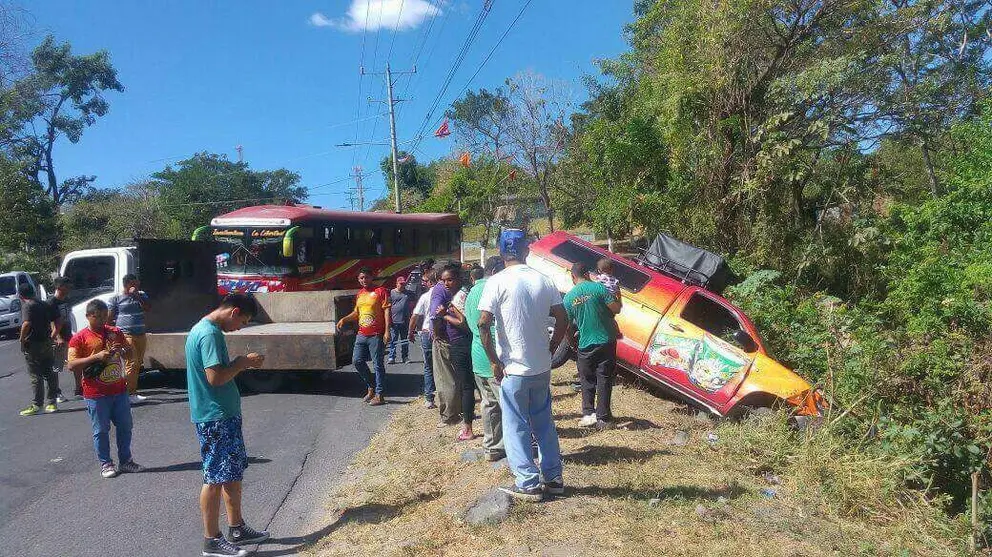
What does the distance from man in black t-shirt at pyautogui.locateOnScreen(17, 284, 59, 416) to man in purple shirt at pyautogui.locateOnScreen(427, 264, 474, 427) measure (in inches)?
207

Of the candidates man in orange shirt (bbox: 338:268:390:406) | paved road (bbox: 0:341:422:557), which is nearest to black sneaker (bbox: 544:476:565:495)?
paved road (bbox: 0:341:422:557)

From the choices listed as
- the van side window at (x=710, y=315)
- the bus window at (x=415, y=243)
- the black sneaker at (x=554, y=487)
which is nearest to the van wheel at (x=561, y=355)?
the van side window at (x=710, y=315)

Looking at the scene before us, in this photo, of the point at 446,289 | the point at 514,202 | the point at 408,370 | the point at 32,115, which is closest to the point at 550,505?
the point at 446,289

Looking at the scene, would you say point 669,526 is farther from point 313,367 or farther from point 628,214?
point 628,214

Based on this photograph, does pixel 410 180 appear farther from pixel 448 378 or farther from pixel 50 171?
pixel 448 378

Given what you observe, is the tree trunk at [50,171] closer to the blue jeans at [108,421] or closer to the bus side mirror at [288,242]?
the bus side mirror at [288,242]

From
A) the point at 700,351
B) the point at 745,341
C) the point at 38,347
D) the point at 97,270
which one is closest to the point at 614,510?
the point at 700,351

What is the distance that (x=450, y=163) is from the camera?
4266 cm

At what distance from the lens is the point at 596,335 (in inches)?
256

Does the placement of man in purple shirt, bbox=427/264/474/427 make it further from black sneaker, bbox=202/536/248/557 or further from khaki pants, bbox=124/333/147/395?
khaki pants, bbox=124/333/147/395

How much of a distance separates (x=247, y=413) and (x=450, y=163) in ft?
116

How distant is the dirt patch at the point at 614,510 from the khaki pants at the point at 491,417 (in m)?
0.21

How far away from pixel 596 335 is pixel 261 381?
523 centimetres

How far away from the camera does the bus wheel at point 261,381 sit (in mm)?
9539
